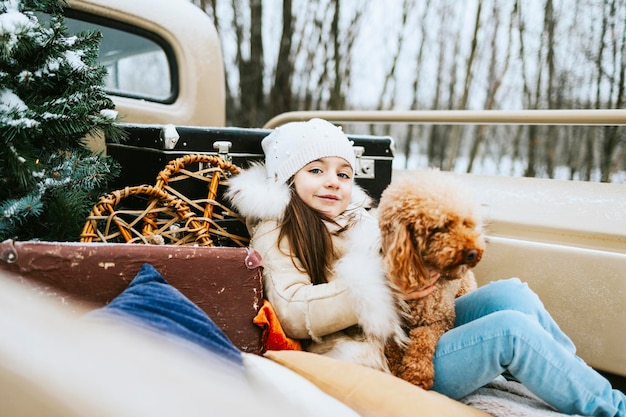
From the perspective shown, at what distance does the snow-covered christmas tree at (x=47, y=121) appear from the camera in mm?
1288

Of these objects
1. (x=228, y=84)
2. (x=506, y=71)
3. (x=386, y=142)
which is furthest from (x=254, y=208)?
(x=506, y=71)

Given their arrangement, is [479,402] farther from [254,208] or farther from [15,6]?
[15,6]

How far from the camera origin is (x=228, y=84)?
5895mm

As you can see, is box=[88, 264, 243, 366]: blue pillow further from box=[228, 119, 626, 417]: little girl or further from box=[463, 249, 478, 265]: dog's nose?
box=[463, 249, 478, 265]: dog's nose

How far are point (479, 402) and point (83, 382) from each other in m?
1.23

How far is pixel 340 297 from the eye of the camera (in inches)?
55.9

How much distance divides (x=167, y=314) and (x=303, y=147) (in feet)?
2.71

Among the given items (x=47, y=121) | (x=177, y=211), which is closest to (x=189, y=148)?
(x=177, y=211)

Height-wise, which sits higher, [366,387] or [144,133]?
[144,133]

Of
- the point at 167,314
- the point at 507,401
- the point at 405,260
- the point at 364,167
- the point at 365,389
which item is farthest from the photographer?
the point at 364,167

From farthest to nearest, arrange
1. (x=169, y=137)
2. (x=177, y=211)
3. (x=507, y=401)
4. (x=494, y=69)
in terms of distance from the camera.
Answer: (x=494, y=69) → (x=169, y=137) → (x=177, y=211) → (x=507, y=401)

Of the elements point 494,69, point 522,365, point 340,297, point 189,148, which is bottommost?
point 522,365

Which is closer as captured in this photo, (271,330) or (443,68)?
(271,330)

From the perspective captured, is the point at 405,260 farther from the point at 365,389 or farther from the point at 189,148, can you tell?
the point at 189,148
